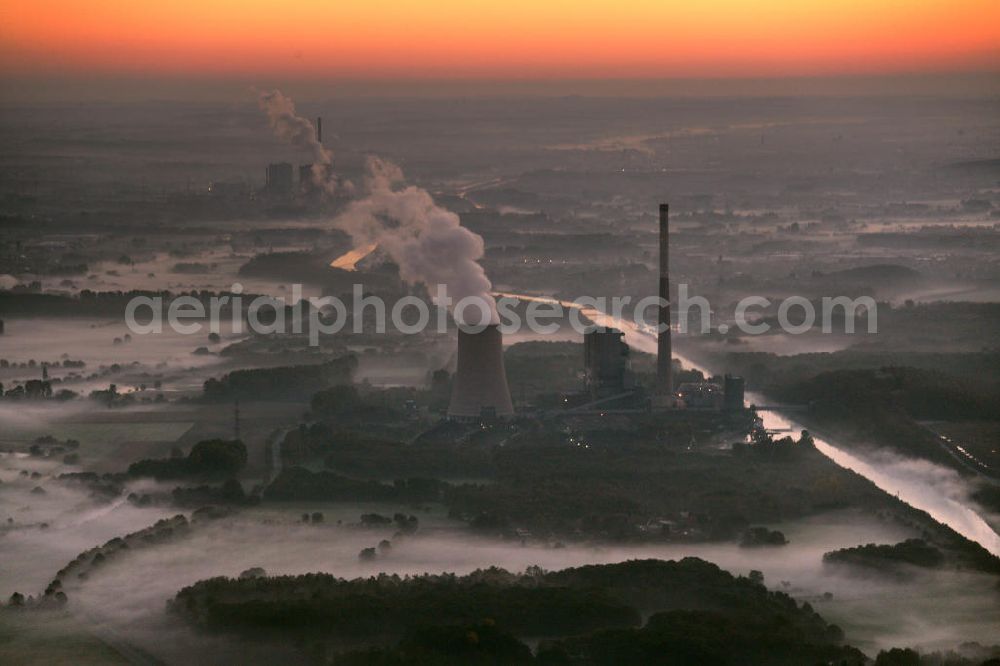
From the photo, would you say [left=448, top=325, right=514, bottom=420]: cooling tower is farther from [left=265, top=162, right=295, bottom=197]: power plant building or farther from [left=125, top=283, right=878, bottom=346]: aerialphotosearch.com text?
[left=265, top=162, right=295, bottom=197]: power plant building

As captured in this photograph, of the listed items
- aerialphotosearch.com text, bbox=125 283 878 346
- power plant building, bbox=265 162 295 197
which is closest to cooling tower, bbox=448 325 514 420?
aerialphotosearch.com text, bbox=125 283 878 346

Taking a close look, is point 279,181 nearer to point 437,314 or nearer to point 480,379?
point 437,314

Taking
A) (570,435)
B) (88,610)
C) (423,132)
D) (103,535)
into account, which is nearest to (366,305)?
(570,435)

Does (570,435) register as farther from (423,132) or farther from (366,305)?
(423,132)

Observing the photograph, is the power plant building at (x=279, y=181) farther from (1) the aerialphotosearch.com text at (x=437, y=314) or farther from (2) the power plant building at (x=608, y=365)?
(2) the power plant building at (x=608, y=365)

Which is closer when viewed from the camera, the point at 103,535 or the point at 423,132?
the point at 103,535

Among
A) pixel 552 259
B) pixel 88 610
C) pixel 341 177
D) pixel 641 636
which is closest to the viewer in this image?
pixel 641 636

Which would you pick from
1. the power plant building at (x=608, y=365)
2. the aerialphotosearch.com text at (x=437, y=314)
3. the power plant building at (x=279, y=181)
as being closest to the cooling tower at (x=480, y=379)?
the power plant building at (x=608, y=365)

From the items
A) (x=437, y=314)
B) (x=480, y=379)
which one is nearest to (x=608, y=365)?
(x=480, y=379)
